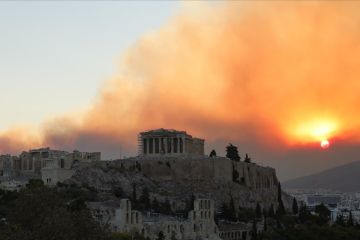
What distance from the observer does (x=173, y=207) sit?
63.2m

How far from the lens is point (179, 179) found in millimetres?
70438

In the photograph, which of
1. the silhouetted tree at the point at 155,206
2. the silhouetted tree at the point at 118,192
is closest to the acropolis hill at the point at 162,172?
the silhouetted tree at the point at 118,192

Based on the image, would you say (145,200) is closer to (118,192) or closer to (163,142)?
(118,192)

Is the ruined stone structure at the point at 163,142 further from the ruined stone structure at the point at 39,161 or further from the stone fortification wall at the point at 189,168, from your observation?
the ruined stone structure at the point at 39,161

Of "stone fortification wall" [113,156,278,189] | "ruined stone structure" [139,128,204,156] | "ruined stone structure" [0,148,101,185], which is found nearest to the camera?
"stone fortification wall" [113,156,278,189]

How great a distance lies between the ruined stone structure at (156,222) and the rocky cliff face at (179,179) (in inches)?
440

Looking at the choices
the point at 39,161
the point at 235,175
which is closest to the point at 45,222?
the point at 235,175

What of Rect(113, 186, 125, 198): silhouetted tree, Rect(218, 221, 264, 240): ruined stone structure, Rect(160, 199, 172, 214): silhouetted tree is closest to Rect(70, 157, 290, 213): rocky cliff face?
Rect(113, 186, 125, 198): silhouetted tree

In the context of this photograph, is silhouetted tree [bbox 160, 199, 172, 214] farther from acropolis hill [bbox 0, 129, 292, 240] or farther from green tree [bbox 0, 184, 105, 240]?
green tree [bbox 0, 184, 105, 240]

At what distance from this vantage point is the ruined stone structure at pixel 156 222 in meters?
43.2

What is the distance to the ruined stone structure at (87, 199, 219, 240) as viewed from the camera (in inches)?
1703

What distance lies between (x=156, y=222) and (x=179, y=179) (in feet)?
75.7

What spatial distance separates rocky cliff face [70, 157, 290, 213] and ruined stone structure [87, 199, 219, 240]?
11181 millimetres

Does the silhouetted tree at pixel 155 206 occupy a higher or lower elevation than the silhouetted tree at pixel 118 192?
lower
